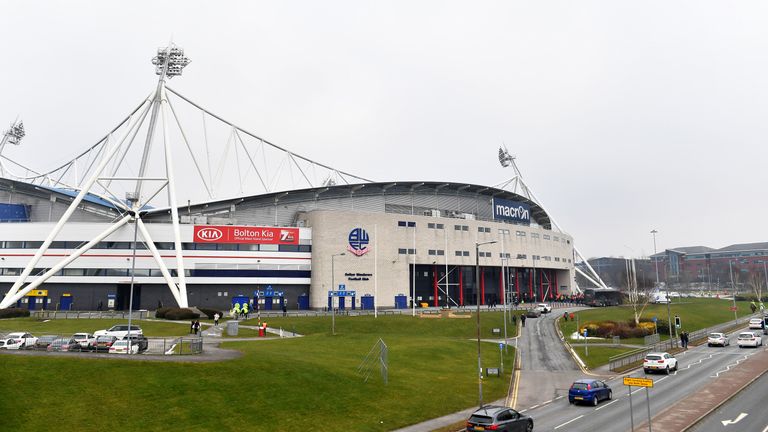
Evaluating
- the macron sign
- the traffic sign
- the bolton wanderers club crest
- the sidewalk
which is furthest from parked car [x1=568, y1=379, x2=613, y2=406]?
the macron sign

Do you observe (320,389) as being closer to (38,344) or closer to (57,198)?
(38,344)

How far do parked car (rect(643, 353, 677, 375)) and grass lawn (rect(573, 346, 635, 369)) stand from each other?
506cm

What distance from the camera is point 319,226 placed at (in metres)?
86.8

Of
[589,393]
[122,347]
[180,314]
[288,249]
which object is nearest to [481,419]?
[589,393]

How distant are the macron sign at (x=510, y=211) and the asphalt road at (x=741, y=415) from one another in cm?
8024

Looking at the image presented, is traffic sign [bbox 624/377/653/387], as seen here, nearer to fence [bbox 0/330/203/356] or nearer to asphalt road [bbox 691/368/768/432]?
asphalt road [bbox 691/368/768/432]

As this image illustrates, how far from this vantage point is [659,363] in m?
40.0

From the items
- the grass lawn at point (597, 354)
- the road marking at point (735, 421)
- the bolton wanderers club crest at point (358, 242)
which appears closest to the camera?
the road marking at point (735, 421)

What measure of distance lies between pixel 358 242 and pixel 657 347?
161ft

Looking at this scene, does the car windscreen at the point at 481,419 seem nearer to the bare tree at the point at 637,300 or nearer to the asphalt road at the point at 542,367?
the asphalt road at the point at 542,367

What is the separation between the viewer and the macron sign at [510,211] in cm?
11188

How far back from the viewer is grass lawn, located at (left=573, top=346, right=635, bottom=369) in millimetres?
46406

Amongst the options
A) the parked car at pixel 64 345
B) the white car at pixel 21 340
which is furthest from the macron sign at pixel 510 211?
the parked car at pixel 64 345

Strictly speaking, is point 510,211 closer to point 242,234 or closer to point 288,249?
point 288,249
